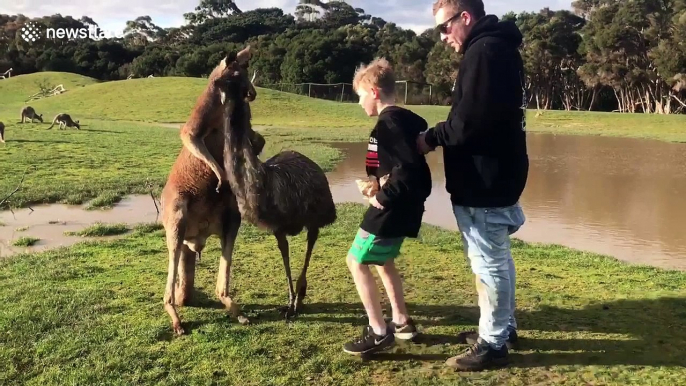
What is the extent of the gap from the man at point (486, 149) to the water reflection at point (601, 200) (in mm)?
4266

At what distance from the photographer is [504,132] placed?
3600mm

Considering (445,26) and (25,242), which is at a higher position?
(445,26)

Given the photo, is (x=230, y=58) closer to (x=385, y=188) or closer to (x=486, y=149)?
(x=385, y=188)

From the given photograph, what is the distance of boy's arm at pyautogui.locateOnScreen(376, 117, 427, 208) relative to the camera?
3.73 metres

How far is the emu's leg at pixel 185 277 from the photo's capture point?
495 centimetres

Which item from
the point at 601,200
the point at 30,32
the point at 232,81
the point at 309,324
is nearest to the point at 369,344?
the point at 309,324

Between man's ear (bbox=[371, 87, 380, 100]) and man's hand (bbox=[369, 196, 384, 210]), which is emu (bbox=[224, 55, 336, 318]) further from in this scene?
man's ear (bbox=[371, 87, 380, 100])

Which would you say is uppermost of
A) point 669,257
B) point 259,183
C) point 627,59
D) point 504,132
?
point 627,59

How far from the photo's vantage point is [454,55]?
50594mm

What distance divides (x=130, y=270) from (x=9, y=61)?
6895 cm

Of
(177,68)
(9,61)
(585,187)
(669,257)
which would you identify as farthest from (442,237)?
(9,61)

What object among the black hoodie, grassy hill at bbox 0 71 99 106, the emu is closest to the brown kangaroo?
the emu

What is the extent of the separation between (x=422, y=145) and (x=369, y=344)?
4.44ft

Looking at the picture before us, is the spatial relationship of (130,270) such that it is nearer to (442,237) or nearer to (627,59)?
(442,237)
